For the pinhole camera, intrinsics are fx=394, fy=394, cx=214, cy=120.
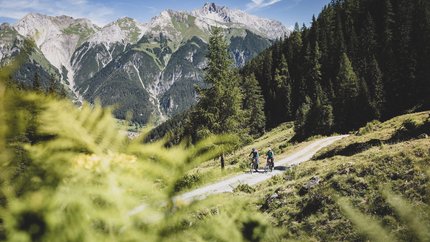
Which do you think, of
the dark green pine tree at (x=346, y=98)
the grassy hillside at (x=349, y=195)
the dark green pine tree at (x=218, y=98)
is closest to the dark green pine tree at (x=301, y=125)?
the dark green pine tree at (x=346, y=98)

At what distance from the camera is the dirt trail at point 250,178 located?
1.49 m

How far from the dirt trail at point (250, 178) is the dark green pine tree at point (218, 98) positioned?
4.26 metres

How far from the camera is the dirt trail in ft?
Result: 4.89

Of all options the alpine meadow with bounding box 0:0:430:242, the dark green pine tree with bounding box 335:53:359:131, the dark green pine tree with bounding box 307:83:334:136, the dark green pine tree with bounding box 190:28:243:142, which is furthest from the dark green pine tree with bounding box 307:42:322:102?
the dark green pine tree with bounding box 190:28:243:142

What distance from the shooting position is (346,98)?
189ft

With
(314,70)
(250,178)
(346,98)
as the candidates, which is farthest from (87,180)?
(314,70)

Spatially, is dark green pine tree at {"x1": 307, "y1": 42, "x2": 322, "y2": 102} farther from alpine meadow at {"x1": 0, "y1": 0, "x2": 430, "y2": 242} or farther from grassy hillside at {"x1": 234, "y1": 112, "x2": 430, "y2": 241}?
grassy hillside at {"x1": 234, "y1": 112, "x2": 430, "y2": 241}

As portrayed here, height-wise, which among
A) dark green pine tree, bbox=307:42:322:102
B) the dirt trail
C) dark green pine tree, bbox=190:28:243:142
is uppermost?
dark green pine tree, bbox=307:42:322:102

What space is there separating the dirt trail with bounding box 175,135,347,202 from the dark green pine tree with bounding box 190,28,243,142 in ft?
14.0

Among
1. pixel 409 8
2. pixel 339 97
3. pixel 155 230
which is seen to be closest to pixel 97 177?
pixel 155 230

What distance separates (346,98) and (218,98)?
35662mm

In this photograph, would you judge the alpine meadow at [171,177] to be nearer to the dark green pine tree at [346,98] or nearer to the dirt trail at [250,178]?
the dirt trail at [250,178]

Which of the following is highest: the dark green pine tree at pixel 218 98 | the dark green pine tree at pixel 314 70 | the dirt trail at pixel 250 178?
the dark green pine tree at pixel 314 70

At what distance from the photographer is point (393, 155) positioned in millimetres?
12930
